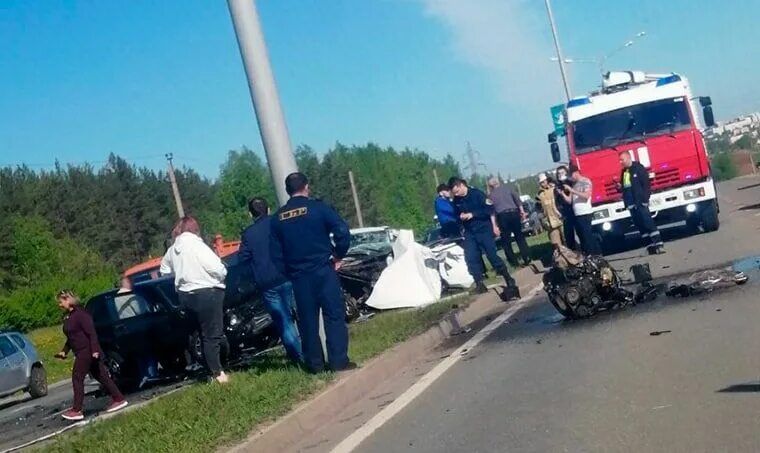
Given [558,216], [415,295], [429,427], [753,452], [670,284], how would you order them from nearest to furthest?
[753,452]
[429,427]
[670,284]
[415,295]
[558,216]

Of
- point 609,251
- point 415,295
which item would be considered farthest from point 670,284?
point 609,251

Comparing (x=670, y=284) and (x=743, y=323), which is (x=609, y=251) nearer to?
(x=670, y=284)

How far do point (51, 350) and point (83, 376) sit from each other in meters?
26.5

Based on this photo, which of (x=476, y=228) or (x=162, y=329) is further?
(x=476, y=228)

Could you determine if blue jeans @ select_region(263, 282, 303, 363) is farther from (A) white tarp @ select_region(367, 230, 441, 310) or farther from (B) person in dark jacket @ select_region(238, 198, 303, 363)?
(A) white tarp @ select_region(367, 230, 441, 310)

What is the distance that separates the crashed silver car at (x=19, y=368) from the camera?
21938 millimetres

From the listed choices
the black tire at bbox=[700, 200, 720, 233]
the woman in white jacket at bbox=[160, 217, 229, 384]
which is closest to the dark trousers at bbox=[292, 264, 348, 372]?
the woman in white jacket at bbox=[160, 217, 229, 384]

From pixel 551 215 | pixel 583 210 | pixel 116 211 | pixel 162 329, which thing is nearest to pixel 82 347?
pixel 162 329

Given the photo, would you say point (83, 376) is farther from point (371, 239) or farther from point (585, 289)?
point (371, 239)

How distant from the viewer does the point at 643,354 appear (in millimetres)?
9406

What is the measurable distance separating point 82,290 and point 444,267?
1420 inches

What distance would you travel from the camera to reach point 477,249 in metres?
17.0

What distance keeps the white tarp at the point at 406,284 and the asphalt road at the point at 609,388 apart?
15.3 ft

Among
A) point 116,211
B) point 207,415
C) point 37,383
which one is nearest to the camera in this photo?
point 207,415
